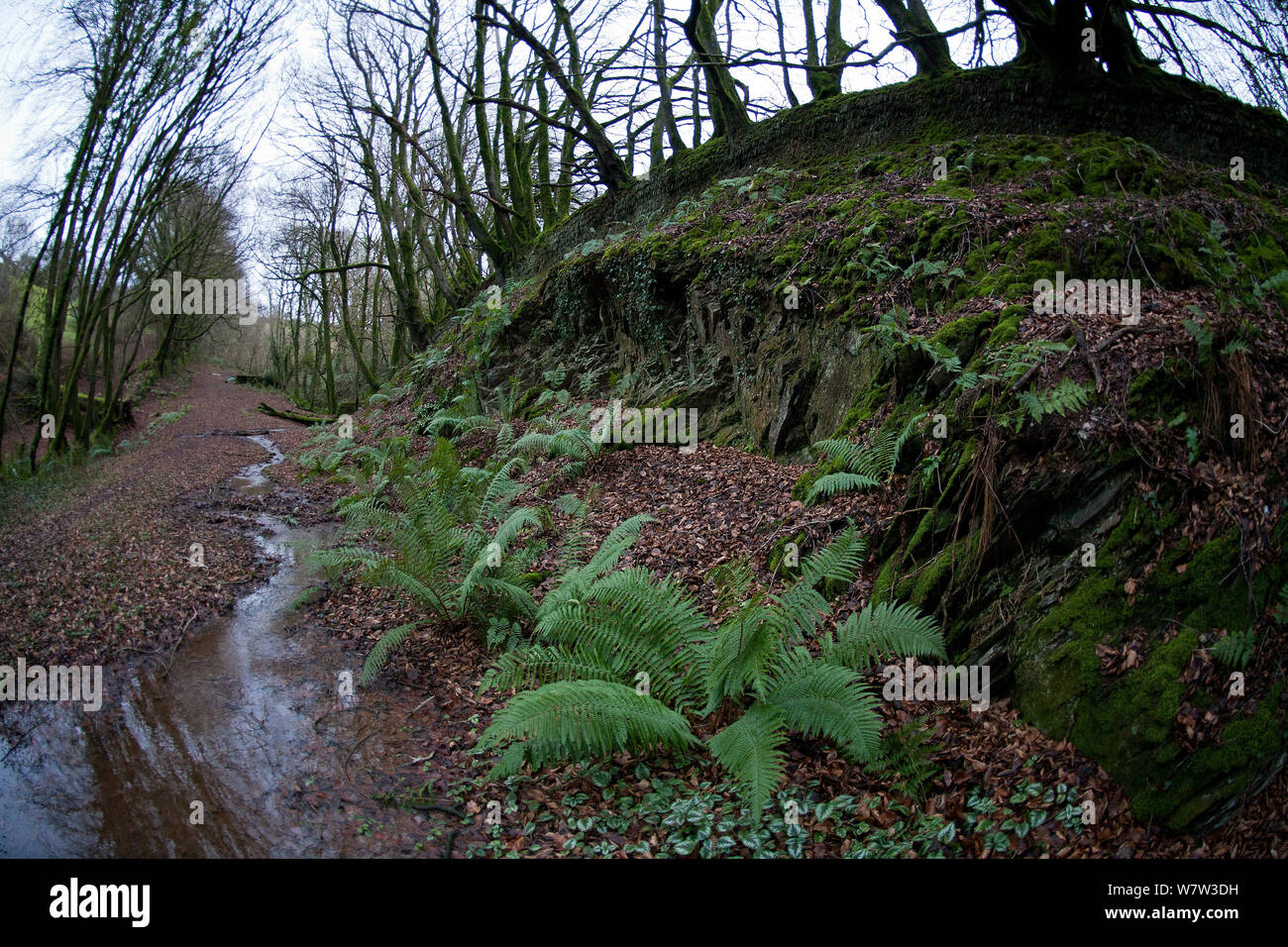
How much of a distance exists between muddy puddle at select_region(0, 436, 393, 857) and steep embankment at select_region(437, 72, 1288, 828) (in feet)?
11.3

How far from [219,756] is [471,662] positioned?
1.72m

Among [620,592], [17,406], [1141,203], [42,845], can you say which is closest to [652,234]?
[1141,203]

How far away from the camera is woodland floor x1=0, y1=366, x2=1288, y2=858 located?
3.01 metres

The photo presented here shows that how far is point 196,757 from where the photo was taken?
386cm

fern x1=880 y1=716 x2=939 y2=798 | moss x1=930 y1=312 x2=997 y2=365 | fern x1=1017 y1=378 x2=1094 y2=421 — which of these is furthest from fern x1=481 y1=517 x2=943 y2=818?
moss x1=930 y1=312 x2=997 y2=365

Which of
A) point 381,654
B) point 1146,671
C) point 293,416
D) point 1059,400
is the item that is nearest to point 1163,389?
point 1059,400

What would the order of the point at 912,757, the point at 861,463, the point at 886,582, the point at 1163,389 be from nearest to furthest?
the point at 912,757
the point at 1163,389
the point at 886,582
the point at 861,463

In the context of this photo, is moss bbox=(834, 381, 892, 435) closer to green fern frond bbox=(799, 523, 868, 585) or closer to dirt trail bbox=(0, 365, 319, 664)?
green fern frond bbox=(799, 523, 868, 585)

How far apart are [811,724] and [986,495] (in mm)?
1748

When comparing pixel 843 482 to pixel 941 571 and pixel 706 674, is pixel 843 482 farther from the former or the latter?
pixel 706 674

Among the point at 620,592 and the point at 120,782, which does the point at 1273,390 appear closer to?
the point at 620,592

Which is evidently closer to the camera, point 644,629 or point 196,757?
point 196,757

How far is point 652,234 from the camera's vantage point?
10.4 m

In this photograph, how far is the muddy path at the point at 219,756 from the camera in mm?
3195
